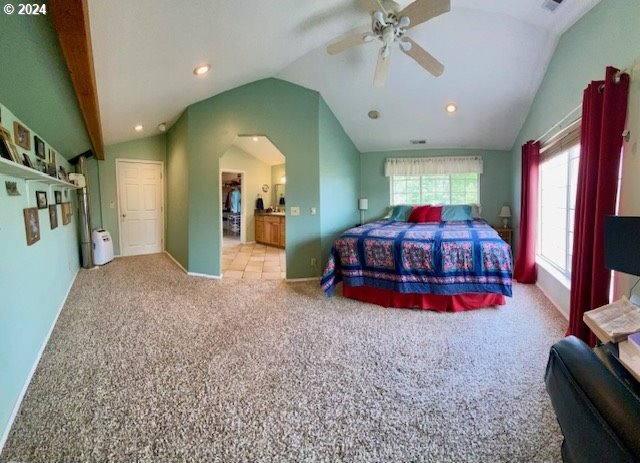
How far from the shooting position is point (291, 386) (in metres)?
1.94

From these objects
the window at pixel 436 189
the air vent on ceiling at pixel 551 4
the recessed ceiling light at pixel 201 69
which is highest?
the air vent on ceiling at pixel 551 4

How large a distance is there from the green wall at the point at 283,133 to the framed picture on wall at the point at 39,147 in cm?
174

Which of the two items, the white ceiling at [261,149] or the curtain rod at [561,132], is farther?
the white ceiling at [261,149]

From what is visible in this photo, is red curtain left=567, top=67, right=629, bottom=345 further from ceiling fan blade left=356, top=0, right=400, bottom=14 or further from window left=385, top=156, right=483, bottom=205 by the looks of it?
window left=385, top=156, right=483, bottom=205

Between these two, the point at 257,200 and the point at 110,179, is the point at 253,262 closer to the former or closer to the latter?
the point at 257,200

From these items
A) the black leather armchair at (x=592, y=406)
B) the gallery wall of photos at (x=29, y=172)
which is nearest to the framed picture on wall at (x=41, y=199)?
the gallery wall of photos at (x=29, y=172)

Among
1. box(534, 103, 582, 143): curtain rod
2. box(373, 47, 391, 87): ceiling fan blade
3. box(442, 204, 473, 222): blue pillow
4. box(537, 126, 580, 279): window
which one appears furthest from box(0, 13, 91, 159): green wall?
box(442, 204, 473, 222): blue pillow

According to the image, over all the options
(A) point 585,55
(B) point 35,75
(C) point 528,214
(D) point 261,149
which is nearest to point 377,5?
(A) point 585,55

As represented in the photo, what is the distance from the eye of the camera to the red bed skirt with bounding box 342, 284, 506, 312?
3.20m

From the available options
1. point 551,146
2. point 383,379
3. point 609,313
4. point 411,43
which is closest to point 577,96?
point 551,146

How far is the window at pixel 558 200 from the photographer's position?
121 inches

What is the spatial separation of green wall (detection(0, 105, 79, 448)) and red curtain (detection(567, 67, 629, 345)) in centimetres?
353

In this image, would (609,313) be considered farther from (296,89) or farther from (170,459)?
(296,89)

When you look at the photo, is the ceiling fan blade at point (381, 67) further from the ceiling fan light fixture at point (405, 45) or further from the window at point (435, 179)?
the window at point (435, 179)
